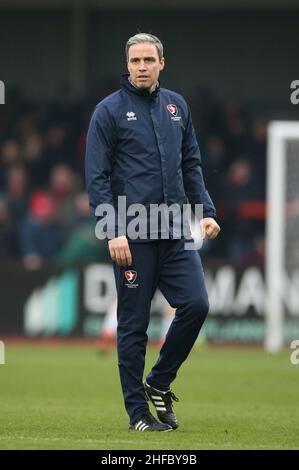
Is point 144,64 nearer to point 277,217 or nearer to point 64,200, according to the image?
point 277,217

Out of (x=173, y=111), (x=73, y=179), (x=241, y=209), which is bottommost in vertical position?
(x=241, y=209)

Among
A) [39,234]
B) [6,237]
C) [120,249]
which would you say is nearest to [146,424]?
[120,249]

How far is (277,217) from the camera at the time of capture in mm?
17453

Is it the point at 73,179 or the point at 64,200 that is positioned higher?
the point at 73,179

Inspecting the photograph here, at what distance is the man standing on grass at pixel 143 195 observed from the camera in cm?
820

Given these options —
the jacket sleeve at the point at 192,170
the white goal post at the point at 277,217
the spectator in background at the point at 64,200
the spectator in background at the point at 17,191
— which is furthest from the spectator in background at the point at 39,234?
the jacket sleeve at the point at 192,170

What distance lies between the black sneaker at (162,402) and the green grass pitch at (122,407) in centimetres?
14

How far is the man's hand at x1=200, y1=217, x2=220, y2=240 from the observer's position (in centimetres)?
833

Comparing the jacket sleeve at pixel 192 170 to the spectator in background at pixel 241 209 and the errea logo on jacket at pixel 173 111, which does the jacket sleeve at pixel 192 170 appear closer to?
the errea logo on jacket at pixel 173 111

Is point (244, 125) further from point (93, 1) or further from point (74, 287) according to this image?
point (74, 287)

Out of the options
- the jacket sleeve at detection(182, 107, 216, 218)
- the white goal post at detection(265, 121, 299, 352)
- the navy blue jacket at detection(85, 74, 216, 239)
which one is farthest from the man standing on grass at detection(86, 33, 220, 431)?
the white goal post at detection(265, 121, 299, 352)

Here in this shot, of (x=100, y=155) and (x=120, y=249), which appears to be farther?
(x=100, y=155)

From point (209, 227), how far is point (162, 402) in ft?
3.78

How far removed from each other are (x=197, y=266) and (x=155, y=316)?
9498mm
